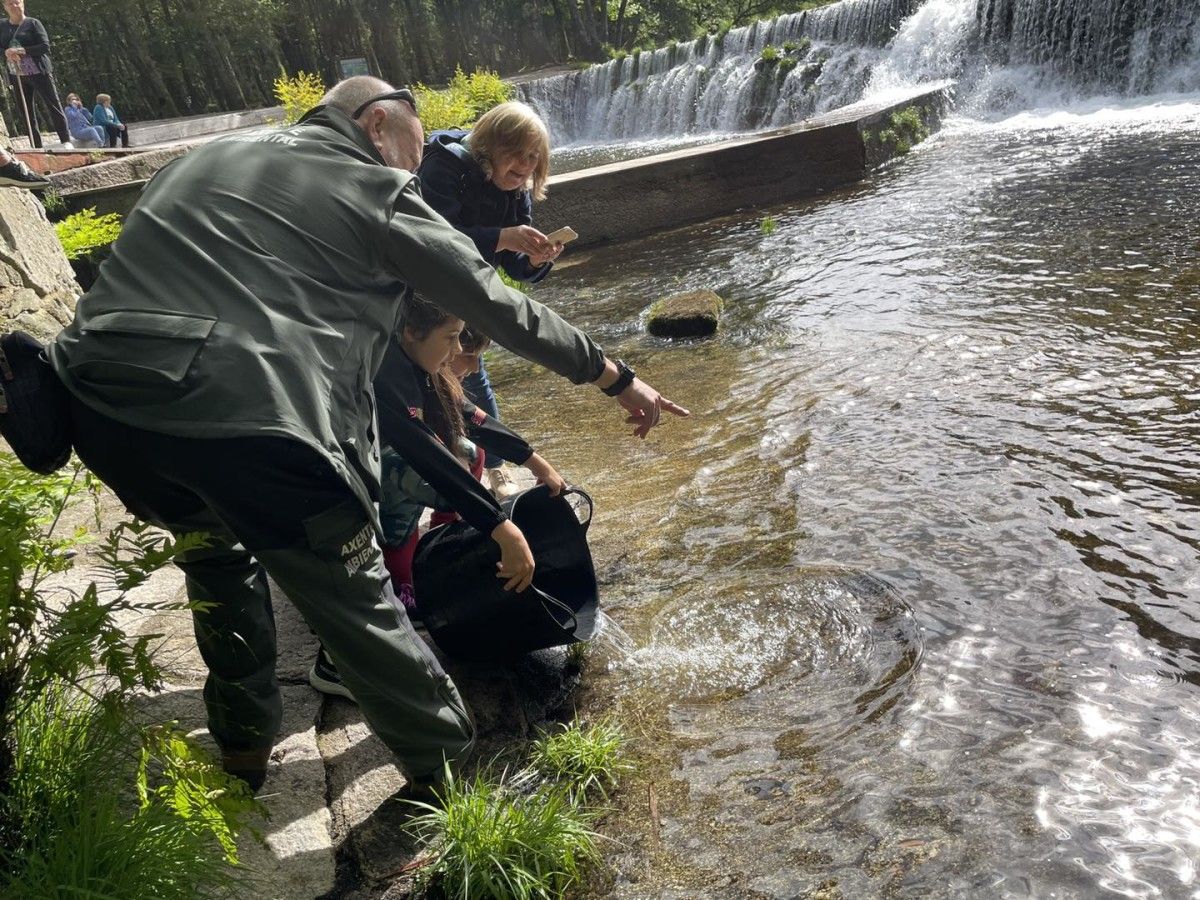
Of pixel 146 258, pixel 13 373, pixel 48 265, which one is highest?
pixel 146 258

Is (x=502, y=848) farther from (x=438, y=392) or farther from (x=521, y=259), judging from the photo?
(x=521, y=259)

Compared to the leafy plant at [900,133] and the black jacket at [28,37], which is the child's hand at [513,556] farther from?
the black jacket at [28,37]

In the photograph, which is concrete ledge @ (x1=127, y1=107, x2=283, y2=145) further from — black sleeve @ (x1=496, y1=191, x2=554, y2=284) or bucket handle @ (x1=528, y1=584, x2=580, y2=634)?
bucket handle @ (x1=528, y1=584, x2=580, y2=634)

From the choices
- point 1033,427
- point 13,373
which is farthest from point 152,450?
point 1033,427

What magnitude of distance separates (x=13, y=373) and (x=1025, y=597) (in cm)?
293

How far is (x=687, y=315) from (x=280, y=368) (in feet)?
17.2

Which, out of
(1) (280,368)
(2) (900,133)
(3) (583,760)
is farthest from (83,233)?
(2) (900,133)

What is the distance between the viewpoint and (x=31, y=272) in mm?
6012

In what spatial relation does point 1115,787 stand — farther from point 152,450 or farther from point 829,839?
point 152,450

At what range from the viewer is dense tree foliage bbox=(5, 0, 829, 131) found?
35.6m

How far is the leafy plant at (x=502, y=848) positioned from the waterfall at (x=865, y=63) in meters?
14.6

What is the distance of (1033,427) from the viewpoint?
435 centimetres

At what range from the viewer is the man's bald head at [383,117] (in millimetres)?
2344

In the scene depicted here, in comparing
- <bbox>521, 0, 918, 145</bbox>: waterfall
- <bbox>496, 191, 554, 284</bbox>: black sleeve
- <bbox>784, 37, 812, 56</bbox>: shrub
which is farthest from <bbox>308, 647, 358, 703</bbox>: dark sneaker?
<bbox>784, 37, 812, 56</bbox>: shrub
